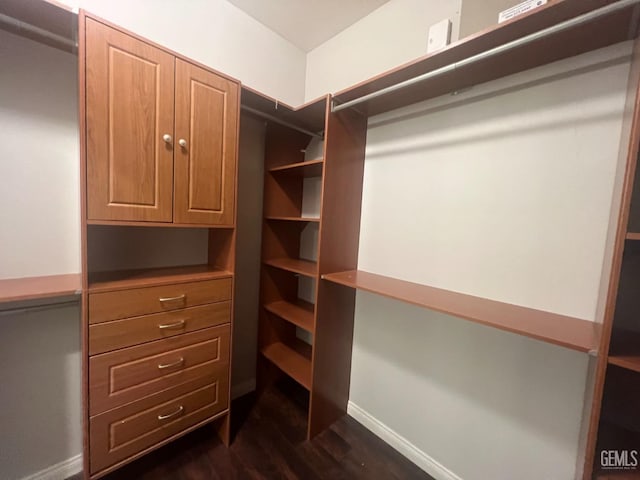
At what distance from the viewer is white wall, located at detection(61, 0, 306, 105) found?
1.40m

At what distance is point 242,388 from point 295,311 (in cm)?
83

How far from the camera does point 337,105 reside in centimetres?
159

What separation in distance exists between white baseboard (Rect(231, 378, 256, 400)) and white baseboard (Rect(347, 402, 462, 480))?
849 millimetres

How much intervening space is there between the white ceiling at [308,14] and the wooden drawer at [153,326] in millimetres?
2043

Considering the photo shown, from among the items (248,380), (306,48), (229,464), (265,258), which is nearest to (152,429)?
(229,464)

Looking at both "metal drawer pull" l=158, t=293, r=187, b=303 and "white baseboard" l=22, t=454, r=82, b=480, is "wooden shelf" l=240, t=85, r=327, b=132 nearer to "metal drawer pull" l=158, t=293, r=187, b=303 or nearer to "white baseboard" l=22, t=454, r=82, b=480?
"metal drawer pull" l=158, t=293, r=187, b=303

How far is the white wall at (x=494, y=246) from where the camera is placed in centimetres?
102

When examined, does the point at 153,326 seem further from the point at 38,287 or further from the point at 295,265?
the point at 295,265

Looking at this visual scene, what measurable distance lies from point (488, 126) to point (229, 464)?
2382 mm

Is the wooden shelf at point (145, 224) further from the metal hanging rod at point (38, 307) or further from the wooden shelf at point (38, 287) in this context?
the metal hanging rod at point (38, 307)

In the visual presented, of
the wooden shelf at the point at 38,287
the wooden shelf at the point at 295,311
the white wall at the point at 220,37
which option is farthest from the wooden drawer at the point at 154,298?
the white wall at the point at 220,37

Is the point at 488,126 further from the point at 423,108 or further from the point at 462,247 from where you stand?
the point at 462,247

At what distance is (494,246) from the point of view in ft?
4.08
